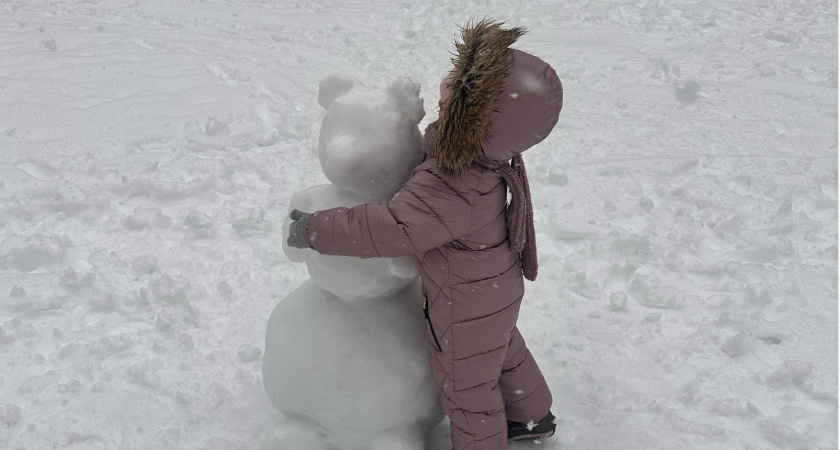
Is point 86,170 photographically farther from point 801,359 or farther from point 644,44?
point 644,44

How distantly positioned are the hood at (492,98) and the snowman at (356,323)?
24 cm

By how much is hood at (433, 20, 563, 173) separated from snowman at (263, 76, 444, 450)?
9.4 inches

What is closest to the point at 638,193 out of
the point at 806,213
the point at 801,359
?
the point at 806,213

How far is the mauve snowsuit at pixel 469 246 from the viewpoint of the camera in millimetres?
1867

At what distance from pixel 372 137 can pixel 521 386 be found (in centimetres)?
100

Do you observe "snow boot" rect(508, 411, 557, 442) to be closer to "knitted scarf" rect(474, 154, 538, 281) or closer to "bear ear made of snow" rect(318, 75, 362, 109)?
"knitted scarf" rect(474, 154, 538, 281)

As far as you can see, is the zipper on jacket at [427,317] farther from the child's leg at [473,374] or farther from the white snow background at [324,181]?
the white snow background at [324,181]

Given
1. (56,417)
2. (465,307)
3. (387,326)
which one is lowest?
(56,417)

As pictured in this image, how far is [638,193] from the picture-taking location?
13.2ft

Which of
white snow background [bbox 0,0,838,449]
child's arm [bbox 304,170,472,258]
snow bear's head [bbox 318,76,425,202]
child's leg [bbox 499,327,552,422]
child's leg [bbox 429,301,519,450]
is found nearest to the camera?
child's arm [bbox 304,170,472,258]

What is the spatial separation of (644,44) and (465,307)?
4.43 metres

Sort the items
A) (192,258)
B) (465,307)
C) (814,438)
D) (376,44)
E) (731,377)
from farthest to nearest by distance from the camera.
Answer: (376,44)
(192,258)
(731,377)
(814,438)
(465,307)

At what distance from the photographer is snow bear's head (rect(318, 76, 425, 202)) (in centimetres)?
204

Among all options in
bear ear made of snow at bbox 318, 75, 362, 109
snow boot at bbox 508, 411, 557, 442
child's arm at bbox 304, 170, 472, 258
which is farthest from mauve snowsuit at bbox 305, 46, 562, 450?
bear ear made of snow at bbox 318, 75, 362, 109
